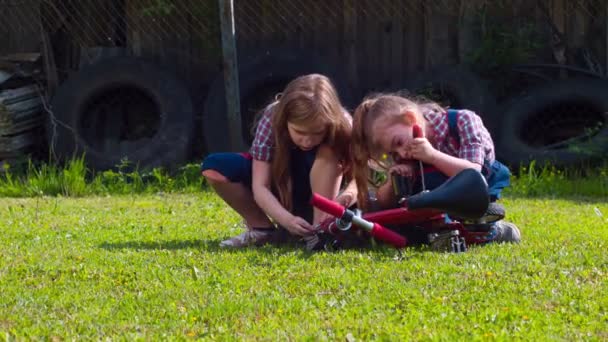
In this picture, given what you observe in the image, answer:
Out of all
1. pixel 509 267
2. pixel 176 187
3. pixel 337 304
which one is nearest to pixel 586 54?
pixel 176 187

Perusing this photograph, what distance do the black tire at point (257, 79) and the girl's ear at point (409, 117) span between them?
4367 millimetres

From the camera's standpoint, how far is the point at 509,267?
12.2ft

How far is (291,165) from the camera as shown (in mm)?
4594

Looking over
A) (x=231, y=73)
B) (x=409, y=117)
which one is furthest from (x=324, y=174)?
(x=231, y=73)

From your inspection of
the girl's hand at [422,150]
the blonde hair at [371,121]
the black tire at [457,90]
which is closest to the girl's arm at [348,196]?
the blonde hair at [371,121]

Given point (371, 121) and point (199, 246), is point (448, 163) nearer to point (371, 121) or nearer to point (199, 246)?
point (371, 121)

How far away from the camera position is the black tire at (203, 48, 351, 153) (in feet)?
28.5

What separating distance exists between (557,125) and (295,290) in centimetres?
601

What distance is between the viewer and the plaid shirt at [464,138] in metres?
4.22

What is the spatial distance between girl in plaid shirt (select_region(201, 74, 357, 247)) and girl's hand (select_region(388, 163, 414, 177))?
268 mm

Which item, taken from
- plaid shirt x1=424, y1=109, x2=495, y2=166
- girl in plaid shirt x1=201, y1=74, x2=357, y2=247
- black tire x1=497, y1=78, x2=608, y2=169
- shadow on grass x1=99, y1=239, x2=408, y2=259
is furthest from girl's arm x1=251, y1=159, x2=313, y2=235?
black tire x1=497, y1=78, x2=608, y2=169

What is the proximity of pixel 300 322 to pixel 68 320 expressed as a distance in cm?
76

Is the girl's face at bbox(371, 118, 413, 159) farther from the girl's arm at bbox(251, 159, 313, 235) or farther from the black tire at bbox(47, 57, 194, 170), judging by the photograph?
the black tire at bbox(47, 57, 194, 170)

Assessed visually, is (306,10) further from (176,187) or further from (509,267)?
(509,267)
